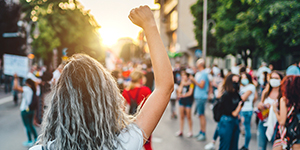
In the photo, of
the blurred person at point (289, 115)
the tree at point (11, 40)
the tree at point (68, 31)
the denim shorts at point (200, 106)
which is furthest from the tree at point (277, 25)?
the tree at point (11, 40)

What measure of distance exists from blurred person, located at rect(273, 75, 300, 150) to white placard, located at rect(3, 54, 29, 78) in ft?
24.1

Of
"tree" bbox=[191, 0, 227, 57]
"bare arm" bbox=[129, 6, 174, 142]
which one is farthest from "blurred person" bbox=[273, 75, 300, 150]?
"tree" bbox=[191, 0, 227, 57]

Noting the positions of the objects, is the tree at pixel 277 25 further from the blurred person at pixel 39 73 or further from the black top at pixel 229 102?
the blurred person at pixel 39 73

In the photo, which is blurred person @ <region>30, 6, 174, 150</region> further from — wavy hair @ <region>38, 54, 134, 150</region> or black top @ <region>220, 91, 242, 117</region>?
black top @ <region>220, 91, 242, 117</region>

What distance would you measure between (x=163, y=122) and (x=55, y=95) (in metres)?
7.66

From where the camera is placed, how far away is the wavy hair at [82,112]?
47.1 inches

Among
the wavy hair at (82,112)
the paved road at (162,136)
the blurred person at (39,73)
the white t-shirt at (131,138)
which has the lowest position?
the paved road at (162,136)

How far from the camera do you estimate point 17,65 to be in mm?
8227

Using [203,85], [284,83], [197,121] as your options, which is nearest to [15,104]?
[197,121]

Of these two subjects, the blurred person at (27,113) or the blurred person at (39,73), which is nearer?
the blurred person at (27,113)

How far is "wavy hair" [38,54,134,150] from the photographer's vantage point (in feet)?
3.92

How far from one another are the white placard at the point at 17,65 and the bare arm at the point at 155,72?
Answer: 7.80m

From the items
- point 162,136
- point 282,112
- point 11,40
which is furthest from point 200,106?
Result: point 11,40

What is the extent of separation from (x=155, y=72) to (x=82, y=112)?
0.40 meters
